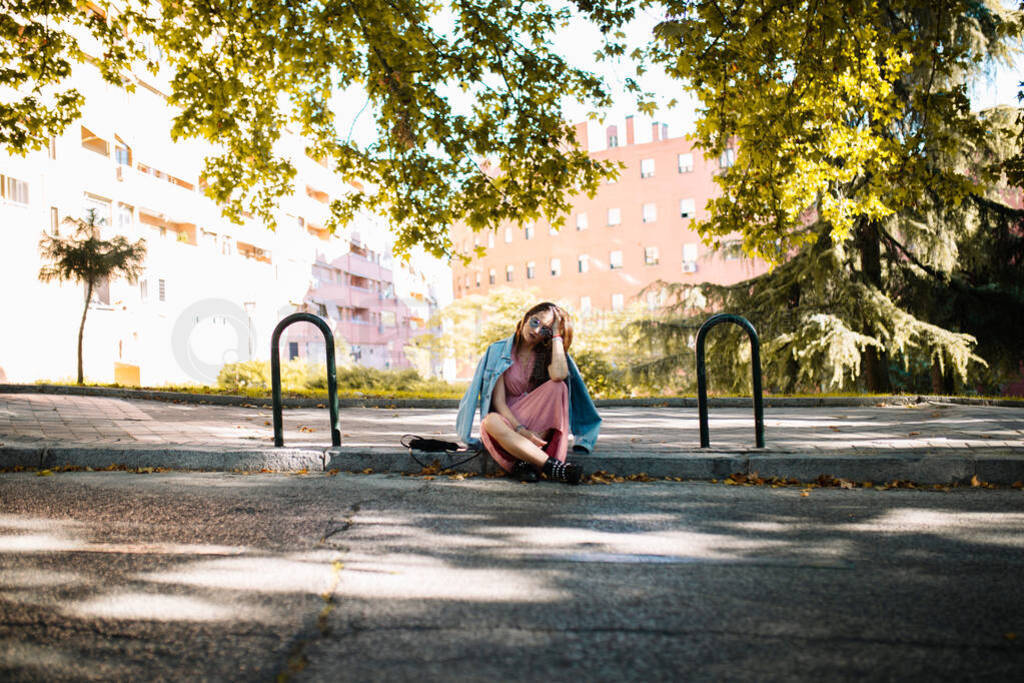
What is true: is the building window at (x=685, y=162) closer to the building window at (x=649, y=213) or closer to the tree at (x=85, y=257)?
the building window at (x=649, y=213)

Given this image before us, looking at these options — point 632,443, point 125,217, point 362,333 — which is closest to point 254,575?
point 632,443

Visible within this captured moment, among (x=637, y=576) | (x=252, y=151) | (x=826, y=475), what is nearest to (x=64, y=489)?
(x=637, y=576)

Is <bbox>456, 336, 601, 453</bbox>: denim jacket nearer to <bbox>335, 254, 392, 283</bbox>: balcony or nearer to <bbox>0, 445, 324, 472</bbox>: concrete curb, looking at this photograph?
<bbox>0, 445, 324, 472</bbox>: concrete curb

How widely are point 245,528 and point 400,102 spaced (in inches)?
366

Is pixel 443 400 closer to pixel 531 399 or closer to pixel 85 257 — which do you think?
pixel 531 399

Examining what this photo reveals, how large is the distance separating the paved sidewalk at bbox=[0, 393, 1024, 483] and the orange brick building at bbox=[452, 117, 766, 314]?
44.7 metres

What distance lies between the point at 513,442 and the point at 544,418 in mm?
308

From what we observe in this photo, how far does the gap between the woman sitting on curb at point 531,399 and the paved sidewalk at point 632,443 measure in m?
0.44

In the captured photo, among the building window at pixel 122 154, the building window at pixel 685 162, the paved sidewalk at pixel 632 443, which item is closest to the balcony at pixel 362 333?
the building window at pixel 122 154

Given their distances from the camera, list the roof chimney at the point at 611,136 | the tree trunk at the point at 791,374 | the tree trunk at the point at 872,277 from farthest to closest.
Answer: the roof chimney at the point at 611,136 < the tree trunk at the point at 791,374 < the tree trunk at the point at 872,277

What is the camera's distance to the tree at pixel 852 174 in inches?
410

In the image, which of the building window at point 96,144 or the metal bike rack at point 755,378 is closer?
the metal bike rack at point 755,378

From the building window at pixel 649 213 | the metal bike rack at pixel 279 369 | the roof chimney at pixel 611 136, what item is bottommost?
the metal bike rack at pixel 279 369

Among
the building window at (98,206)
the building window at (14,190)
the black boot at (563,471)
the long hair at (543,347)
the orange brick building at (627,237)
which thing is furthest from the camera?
the orange brick building at (627,237)
